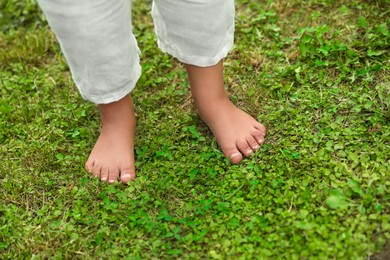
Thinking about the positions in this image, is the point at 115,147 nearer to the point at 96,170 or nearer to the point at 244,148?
the point at 96,170

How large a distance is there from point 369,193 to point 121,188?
970 mm

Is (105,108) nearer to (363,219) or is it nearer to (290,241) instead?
(290,241)

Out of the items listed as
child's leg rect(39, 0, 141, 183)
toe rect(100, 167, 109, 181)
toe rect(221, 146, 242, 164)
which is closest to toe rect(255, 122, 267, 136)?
toe rect(221, 146, 242, 164)

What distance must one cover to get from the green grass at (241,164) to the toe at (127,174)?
4 centimetres

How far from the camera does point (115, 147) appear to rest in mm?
2277

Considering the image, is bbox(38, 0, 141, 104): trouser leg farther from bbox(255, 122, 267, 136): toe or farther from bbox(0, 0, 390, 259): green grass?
bbox(255, 122, 267, 136): toe

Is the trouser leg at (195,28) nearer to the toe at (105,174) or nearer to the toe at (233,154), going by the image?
the toe at (233,154)

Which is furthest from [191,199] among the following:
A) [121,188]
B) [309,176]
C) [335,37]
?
[335,37]

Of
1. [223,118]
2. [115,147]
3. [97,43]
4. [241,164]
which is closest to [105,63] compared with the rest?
[97,43]

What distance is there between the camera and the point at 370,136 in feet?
7.14

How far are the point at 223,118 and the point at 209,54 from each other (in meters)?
0.33

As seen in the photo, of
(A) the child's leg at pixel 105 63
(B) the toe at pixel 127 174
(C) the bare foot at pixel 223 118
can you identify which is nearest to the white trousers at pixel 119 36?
(A) the child's leg at pixel 105 63

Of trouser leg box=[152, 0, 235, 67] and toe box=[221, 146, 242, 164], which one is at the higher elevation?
trouser leg box=[152, 0, 235, 67]

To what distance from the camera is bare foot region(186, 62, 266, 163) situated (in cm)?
222
